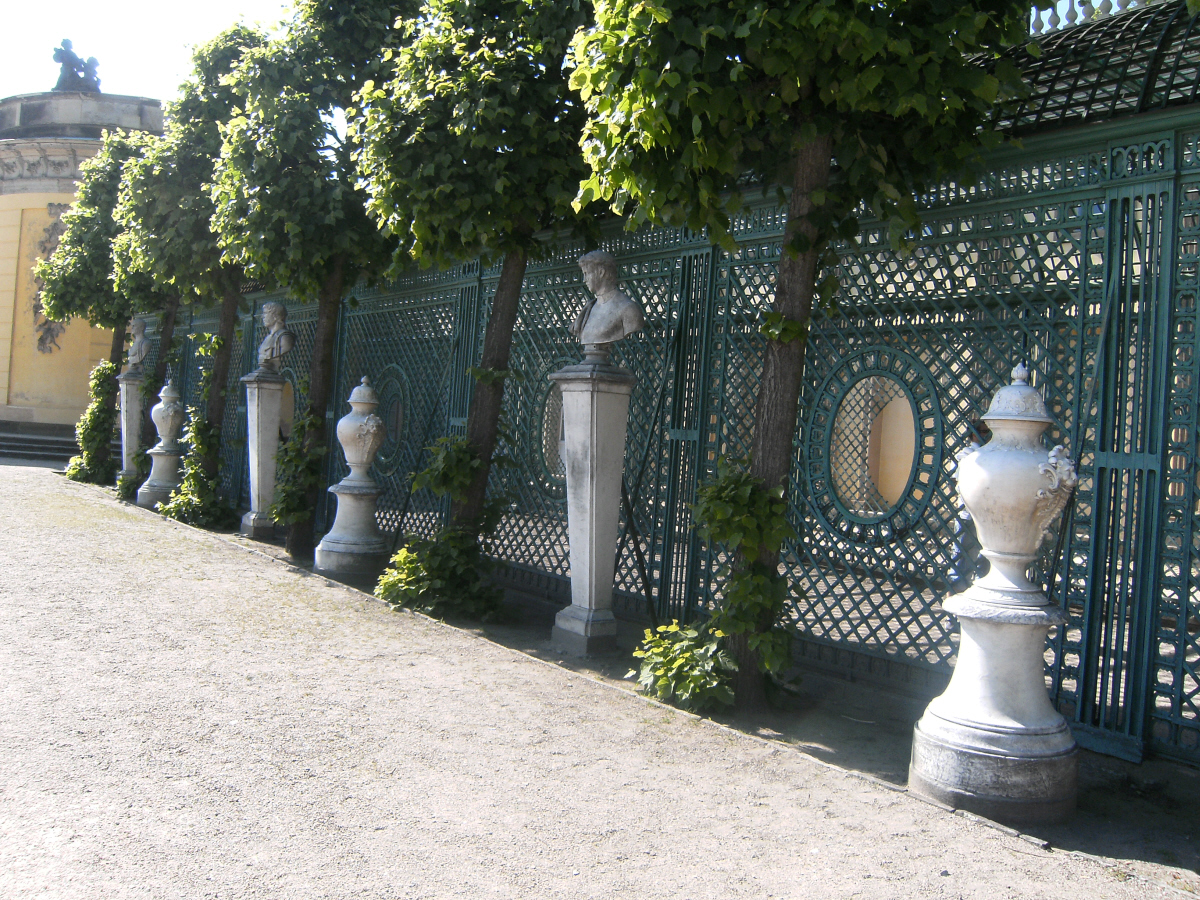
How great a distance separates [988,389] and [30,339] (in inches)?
910

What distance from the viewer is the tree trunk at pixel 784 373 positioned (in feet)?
13.2

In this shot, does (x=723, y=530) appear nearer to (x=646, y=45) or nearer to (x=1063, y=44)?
(x=646, y=45)

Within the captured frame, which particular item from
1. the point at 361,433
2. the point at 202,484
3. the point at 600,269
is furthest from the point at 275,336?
the point at 600,269

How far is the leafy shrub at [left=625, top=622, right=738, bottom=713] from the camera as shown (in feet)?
13.4

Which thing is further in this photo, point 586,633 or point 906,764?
point 586,633

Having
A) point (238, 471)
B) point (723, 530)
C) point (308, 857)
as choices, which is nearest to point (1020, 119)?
point (723, 530)

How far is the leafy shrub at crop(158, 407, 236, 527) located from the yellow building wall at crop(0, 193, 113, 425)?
13.6 meters

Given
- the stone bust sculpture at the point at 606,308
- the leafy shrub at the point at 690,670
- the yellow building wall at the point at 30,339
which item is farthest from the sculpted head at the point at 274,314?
the yellow building wall at the point at 30,339

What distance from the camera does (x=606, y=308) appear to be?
525cm

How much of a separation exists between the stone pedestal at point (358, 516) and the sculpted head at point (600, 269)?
2737 mm

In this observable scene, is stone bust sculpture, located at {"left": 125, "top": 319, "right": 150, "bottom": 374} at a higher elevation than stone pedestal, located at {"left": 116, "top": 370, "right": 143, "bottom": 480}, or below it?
higher

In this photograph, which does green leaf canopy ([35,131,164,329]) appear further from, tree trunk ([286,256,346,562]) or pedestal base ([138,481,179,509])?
tree trunk ([286,256,346,562])

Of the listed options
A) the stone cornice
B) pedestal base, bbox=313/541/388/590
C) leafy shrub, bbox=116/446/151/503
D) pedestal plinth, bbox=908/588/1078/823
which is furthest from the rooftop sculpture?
pedestal plinth, bbox=908/588/1078/823

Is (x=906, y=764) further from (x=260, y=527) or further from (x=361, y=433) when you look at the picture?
(x=260, y=527)
